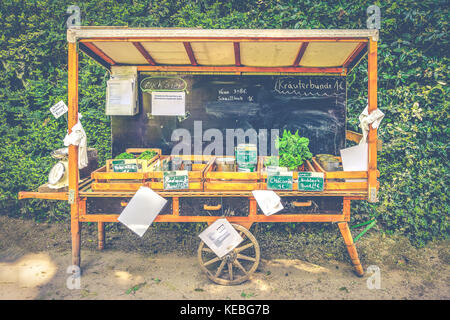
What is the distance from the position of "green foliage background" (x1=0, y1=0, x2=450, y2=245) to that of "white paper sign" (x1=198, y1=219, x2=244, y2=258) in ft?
8.05

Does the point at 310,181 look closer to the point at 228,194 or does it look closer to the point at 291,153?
the point at 291,153

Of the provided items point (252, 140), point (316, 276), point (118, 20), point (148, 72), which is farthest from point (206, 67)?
point (316, 276)

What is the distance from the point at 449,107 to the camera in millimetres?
4699

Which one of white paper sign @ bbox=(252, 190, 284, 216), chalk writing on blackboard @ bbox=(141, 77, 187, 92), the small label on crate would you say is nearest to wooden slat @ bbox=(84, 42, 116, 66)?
chalk writing on blackboard @ bbox=(141, 77, 187, 92)

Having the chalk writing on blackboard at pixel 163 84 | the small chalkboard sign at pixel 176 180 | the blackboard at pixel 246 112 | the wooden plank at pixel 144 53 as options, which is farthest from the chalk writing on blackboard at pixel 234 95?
the small chalkboard sign at pixel 176 180

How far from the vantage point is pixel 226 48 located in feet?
13.0

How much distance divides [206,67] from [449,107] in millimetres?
3546

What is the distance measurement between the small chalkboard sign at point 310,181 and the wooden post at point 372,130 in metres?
0.55

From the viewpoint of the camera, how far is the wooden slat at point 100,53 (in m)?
3.95

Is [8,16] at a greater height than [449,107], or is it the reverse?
[8,16]

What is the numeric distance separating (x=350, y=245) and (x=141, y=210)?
2484mm

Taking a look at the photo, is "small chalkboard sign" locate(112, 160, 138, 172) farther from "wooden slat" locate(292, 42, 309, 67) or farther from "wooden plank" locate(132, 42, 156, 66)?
"wooden slat" locate(292, 42, 309, 67)

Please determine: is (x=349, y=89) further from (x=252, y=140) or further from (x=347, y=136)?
(x=252, y=140)

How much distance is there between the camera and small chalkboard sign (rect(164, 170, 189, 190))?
364 cm
